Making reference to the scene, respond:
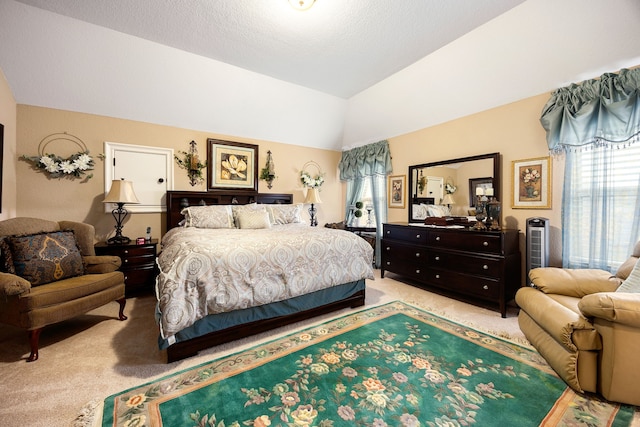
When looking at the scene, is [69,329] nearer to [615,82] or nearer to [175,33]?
[175,33]

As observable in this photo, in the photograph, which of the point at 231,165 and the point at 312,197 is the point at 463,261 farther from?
the point at 231,165

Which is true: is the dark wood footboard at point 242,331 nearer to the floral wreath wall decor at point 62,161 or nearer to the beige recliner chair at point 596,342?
the beige recliner chair at point 596,342

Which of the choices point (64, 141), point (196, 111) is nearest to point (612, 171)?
point (196, 111)

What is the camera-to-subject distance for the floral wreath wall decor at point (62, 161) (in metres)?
3.28

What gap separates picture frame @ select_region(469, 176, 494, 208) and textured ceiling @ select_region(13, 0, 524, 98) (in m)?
1.79

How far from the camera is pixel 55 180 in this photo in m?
3.41

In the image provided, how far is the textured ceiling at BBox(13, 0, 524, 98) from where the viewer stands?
99.0 inches

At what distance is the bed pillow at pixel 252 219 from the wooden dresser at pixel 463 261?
2076 millimetres

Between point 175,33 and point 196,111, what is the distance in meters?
1.22

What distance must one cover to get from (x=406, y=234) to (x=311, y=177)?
97.2 inches

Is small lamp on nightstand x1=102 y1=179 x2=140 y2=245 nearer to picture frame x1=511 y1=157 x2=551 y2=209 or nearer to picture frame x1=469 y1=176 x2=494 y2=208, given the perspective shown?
picture frame x1=469 y1=176 x2=494 y2=208

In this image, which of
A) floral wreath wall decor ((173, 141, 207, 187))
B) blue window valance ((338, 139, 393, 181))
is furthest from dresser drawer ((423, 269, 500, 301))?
floral wreath wall decor ((173, 141, 207, 187))

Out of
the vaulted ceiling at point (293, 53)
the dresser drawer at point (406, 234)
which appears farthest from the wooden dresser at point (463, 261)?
the vaulted ceiling at point (293, 53)

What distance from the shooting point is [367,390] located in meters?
1.72
